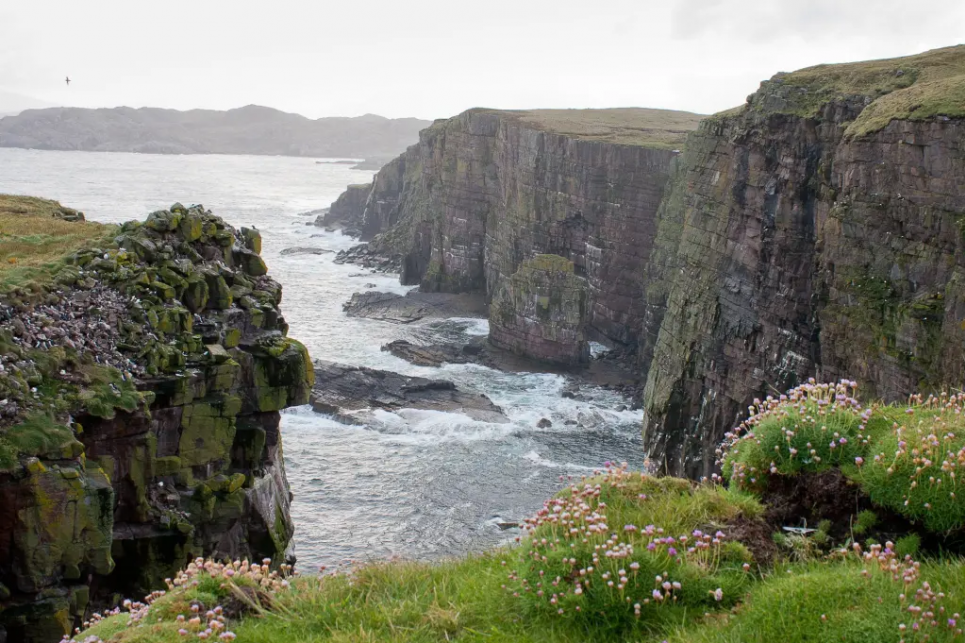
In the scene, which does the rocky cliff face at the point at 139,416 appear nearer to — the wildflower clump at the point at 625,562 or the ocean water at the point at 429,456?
the ocean water at the point at 429,456

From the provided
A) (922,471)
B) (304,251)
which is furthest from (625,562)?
(304,251)

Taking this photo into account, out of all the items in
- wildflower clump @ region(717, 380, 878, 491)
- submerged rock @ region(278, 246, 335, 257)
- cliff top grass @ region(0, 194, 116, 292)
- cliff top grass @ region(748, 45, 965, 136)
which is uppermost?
cliff top grass @ region(748, 45, 965, 136)

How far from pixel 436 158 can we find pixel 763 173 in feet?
216

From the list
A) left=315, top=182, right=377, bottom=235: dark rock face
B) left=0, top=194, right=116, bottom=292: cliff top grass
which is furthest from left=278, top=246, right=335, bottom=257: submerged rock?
left=0, top=194, right=116, bottom=292: cliff top grass

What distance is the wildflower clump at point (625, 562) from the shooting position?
30.5 ft

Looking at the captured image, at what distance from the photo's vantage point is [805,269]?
3622 centimetres

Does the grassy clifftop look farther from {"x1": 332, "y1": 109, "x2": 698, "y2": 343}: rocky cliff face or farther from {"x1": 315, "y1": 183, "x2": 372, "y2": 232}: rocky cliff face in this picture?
{"x1": 315, "y1": 183, "x2": 372, "y2": 232}: rocky cliff face

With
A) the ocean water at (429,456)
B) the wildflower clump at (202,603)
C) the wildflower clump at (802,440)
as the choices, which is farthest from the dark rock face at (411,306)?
the wildflower clump at (202,603)

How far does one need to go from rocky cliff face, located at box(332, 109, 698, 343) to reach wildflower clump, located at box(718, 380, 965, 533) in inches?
2496

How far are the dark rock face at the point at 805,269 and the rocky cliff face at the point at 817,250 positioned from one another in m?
0.05

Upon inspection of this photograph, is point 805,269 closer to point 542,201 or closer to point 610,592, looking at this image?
point 610,592

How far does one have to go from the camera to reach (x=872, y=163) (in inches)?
1185

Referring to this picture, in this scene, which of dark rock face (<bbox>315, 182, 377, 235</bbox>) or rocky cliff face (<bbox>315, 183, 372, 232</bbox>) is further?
rocky cliff face (<bbox>315, 183, 372, 232</bbox>)

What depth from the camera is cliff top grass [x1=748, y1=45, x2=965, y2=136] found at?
95.5ft
